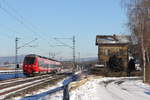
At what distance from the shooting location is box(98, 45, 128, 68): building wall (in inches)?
3162

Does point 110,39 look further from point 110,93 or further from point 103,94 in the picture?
Result: point 103,94

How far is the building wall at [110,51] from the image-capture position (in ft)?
264

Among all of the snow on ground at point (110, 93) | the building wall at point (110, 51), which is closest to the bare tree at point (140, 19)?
the snow on ground at point (110, 93)

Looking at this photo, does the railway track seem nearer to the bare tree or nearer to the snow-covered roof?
the bare tree

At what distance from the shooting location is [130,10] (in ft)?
130

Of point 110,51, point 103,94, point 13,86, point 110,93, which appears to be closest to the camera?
point 103,94

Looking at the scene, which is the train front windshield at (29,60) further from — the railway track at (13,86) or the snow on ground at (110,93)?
the snow on ground at (110,93)

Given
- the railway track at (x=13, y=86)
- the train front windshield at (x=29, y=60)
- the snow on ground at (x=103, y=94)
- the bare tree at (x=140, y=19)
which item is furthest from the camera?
the train front windshield at (x=29, y=60)

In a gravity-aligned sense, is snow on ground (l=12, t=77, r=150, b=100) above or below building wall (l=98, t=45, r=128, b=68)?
below

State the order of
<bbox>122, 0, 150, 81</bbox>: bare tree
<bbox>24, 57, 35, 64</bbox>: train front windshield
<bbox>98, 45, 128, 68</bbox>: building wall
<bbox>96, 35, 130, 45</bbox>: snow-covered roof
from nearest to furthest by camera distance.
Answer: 1. <bbox>122, 0, 150, 81</bbox>: bare tree
2. <bbox>24, 57, 35, 64</bbox>: train front windshield
3. <bbox>98, 45, 128, 68</bbox>: building wall
4. <bbox>96, 35, 130, 45</bbox>: snow-covered roof

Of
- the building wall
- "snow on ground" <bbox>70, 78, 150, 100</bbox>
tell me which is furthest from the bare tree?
the building wall

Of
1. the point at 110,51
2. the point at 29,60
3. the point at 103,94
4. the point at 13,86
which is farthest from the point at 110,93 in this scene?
the point at 110,51

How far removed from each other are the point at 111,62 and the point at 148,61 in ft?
54.1

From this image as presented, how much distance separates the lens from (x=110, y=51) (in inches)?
3253
